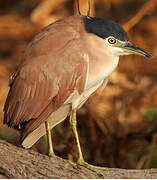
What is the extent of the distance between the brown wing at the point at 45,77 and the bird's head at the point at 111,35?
0.47 ft

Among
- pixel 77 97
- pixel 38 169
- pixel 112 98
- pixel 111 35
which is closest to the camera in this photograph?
pixel 38 169

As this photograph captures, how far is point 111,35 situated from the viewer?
3.30 metres

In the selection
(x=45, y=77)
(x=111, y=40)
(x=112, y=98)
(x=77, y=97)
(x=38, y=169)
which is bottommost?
(x=112, y=98)

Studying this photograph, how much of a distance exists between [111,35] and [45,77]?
0.58 meters

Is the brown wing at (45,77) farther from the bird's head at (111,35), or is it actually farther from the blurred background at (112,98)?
the blurred background at (112,98)

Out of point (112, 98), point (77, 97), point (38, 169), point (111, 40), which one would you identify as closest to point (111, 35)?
point (111, 40)

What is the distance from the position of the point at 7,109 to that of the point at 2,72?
14.0 ft

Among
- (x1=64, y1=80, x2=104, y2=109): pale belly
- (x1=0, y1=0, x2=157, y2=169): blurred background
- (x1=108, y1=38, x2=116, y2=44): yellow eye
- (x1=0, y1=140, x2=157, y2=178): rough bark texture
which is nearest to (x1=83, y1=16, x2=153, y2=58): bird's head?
(x1=108, y1=38, x2=116, y2=44): yellow eye

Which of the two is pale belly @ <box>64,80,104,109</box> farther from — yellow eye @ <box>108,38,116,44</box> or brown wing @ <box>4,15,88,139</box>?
yellow eye @ <box>108,38,116,44</box>

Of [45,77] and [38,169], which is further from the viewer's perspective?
[45,77]

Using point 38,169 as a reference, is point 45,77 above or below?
above

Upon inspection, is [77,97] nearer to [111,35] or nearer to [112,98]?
[111,35]

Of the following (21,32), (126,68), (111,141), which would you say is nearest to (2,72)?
(21,32)

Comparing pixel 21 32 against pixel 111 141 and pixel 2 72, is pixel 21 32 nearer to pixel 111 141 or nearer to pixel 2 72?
pixel 2 72
